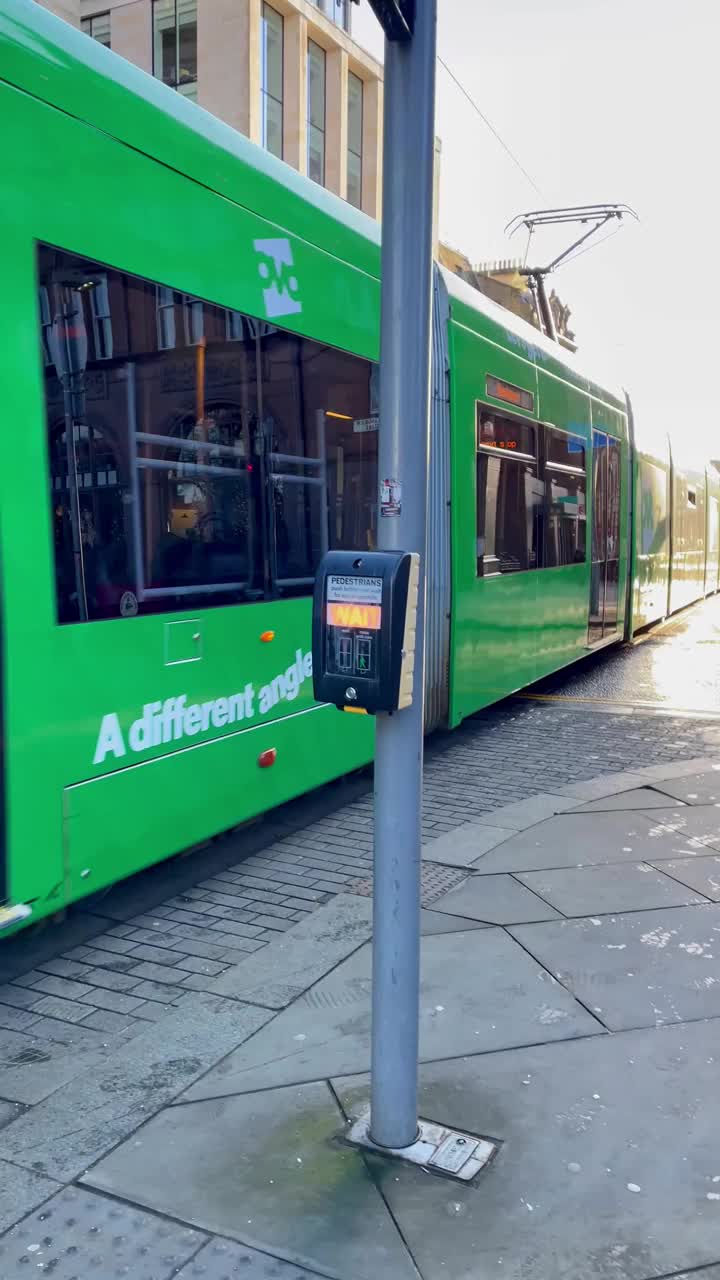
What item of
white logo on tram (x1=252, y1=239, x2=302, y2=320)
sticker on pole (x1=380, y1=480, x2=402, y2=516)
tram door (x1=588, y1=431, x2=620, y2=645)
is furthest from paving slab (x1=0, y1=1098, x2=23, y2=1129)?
tram door (x1=588, y1=431, x2=620, y2=645)

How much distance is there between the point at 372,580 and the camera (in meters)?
2.66

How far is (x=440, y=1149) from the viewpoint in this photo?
2887 millimetres

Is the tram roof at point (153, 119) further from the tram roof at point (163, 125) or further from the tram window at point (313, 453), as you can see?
the tram window at point (313, 453)

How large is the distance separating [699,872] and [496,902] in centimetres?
110

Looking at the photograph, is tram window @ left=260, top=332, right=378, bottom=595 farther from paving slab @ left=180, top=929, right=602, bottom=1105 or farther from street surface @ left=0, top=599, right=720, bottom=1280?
paving slab @ left=180, top=929, right=602, bottom=1105

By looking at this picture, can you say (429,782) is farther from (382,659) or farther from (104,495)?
(382,659)

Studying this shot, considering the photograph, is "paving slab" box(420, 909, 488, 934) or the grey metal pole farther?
"paving slab" box(420, 909, 488, 934)

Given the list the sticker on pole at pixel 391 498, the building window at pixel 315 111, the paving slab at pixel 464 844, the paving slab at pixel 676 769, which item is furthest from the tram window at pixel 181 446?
the building window at pixel 315 111

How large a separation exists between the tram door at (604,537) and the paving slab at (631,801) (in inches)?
208

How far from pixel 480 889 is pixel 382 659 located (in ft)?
8.72

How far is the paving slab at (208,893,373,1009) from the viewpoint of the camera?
3.97 meters

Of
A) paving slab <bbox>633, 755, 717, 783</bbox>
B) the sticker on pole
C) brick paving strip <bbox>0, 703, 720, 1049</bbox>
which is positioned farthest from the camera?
paving slab <bbox>633, 755, 717, 783</bbox>

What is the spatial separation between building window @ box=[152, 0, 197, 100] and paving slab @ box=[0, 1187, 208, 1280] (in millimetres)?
30660

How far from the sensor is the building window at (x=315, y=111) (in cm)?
3141
